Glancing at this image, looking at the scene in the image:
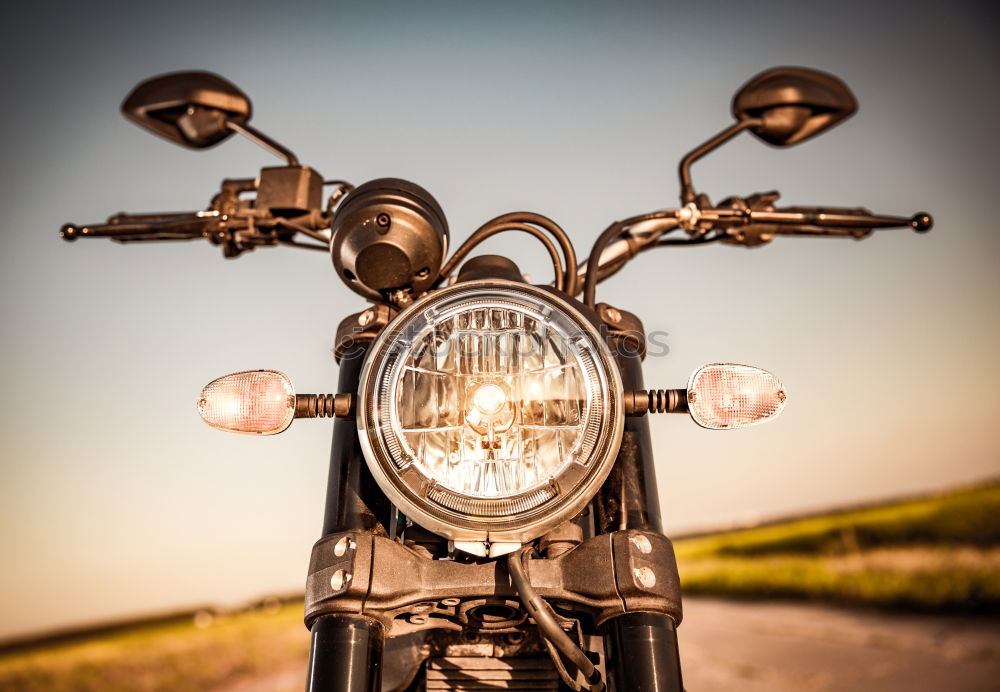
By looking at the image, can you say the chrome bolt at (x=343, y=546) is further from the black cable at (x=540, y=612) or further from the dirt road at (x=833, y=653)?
the dirt road at (x=833, y=653)

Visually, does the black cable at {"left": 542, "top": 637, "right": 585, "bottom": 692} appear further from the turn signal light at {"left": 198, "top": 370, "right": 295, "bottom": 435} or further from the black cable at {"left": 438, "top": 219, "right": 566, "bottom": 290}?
the black cable at {"left": 438, "top": 219, "right": 566, "bottom": 290}

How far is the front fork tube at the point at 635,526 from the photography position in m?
0.77

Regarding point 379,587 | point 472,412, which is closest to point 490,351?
point 472,412

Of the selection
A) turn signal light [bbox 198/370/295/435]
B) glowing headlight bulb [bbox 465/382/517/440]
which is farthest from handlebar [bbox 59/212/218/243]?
glowing headlight bulb [bbox 465/382/517/440]

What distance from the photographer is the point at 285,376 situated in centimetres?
90

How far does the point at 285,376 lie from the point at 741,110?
3.54 feet

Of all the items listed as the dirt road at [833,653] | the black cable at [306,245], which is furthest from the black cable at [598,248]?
the dirt road at [833,653]

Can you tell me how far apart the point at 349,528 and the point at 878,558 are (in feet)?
14.1

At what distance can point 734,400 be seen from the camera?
86 centimetres

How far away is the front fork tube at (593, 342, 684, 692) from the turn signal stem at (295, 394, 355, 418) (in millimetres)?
392

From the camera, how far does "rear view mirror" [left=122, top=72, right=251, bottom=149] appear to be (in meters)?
1.33

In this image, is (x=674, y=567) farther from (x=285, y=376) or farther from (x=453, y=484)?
(x=285, y=376)

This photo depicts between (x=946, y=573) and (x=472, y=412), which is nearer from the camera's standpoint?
(x=472, y=412)

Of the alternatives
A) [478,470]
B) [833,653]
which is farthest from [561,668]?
[833,653]
